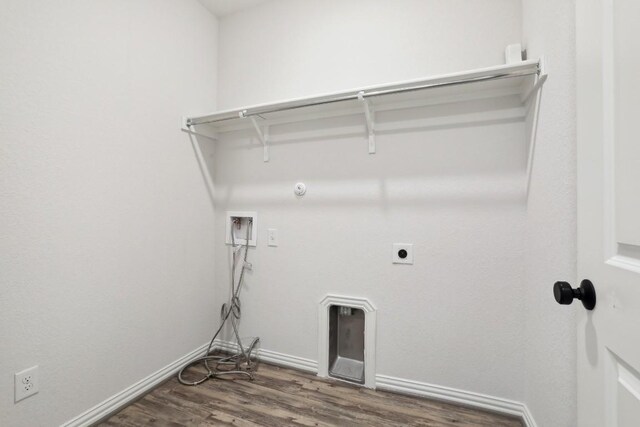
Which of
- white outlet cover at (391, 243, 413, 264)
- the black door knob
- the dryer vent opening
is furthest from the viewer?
the dryer vent opening

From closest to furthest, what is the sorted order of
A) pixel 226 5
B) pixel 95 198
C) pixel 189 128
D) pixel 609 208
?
1. pixel 609 208
2. pixel 95 198
3. pixel 189 128
4. pixel 226 5

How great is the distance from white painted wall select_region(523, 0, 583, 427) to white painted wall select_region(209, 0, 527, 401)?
0.18 meters

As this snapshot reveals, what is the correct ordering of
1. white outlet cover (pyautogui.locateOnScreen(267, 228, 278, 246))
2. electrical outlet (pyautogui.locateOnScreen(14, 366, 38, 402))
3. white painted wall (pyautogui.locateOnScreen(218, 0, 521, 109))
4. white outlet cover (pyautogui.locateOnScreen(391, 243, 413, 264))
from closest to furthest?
electrical outlet (pyautogui.locateOnScreen(14, 366, 38, 402)), white painted wall (pyautogui.locateOnScreen(218, 0, 521, 109)), white outlet cover (pyautogui.locateOnScreen(391, 243, 413, 264)), white outlet cover (pyautogui.locateOnScreen(267, 228, 278, 246))

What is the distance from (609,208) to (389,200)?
111 centimetres

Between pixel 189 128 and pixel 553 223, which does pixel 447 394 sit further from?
pixel 189 128

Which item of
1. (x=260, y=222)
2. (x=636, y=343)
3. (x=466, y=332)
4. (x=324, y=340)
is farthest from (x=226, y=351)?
(x=636, y=343)

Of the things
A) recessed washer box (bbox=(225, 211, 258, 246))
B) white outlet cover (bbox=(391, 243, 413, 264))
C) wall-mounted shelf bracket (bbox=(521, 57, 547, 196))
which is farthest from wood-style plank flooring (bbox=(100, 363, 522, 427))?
wall-mounted shelf bracket (bbox=(521, 57, 547, 196))

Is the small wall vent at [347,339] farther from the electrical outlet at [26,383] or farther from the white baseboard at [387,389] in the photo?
the electrical outlet at [26,383]

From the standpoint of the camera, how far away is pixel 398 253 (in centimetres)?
167

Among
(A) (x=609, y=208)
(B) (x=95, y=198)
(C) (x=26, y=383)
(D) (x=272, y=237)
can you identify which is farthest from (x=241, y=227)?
(A) (x=609, y=208)

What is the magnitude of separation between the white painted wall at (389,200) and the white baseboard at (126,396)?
52 centimetres

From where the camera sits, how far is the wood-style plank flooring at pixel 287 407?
1.43 metres

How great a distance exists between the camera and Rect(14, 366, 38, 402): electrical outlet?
115cm

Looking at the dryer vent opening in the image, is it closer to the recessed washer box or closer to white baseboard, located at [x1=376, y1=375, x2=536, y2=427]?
white baseboard, located at [x1=376, y1=375, x2=536, y2=427]
